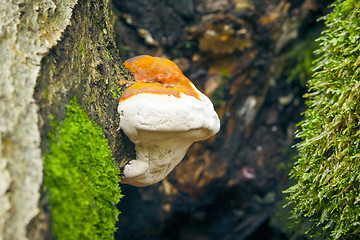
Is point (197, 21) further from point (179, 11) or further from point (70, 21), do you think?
point (70, 21)

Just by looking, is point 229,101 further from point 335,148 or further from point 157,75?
point 157,75

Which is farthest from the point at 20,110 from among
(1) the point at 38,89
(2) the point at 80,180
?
(2) the point at 80,180

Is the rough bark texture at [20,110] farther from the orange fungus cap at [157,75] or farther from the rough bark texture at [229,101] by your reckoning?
the rough bark texture at [229,101]

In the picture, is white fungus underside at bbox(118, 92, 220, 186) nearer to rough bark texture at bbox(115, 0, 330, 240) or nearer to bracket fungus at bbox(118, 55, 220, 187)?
bracket fungus at bbox(118, 55, 220, 187)

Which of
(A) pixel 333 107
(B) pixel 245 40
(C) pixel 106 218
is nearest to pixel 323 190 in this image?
(A) pixel 333 107

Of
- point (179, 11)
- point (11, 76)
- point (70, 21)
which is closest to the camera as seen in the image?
point (11, 76)

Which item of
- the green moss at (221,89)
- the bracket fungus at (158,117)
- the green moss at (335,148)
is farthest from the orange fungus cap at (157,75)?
the green moss at (221,89)
